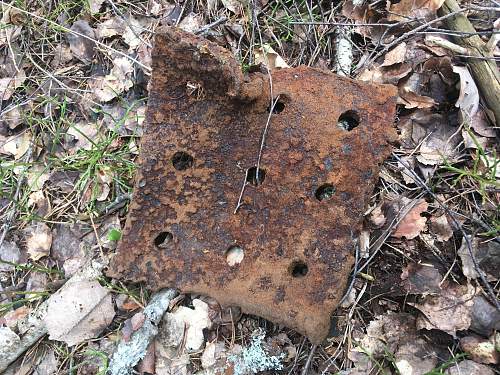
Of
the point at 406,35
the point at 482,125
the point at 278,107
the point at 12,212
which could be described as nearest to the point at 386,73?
the point at 406,35

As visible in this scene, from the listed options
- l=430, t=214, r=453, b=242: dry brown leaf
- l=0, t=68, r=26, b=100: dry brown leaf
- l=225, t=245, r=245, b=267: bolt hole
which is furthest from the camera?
l=0, t=68, r=26, b=100: dry brown leaf

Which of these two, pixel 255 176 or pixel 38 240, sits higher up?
pixel 255 176

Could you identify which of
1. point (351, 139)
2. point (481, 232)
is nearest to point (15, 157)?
point (351, 139)

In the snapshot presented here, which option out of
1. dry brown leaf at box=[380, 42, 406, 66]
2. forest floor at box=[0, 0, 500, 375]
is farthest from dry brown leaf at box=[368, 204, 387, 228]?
dry brown leaf at box=[380, 42, 406, 66]

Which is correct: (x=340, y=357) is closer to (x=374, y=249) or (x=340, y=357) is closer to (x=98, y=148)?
(x=374, y=249)

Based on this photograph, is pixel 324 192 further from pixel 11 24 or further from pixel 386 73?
pixel 11 24

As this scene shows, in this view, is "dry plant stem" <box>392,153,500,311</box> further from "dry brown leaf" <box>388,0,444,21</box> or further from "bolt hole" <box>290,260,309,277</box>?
"dry brown leaf" <box>388,0,444,21</box>

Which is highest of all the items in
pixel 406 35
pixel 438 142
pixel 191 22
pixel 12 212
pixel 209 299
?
pixel 406 35
